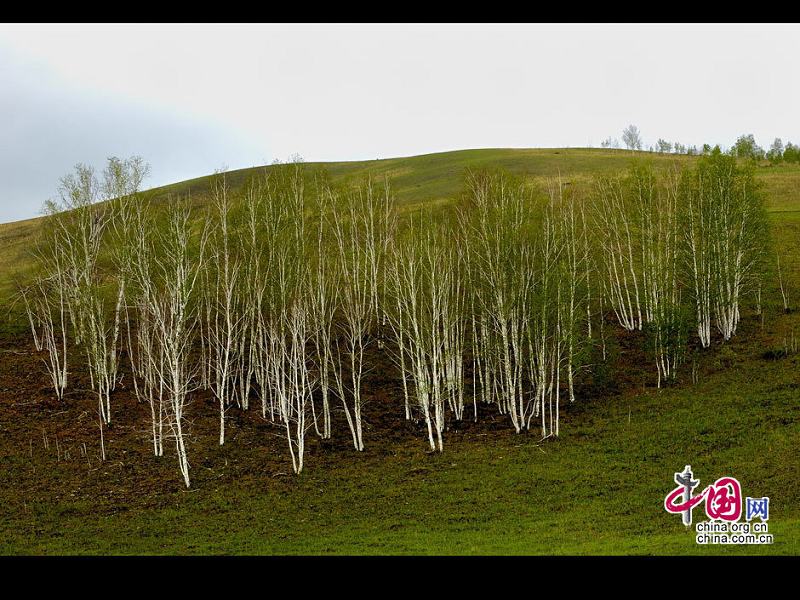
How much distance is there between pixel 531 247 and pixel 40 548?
27531mm

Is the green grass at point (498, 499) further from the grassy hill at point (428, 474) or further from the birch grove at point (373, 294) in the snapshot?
the birch grove at point (373, 294)

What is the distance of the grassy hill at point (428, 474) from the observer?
20.1 metres

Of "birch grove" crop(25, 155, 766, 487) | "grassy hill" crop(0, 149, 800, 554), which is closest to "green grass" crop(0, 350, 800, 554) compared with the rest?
"grassy hill" crop(0, 149, 800, 554)

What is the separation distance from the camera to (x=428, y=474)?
1101 inches

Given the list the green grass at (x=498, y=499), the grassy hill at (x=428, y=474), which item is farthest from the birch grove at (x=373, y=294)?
the green grass at (x=498, y=499)

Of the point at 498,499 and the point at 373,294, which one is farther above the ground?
the point at 373,294

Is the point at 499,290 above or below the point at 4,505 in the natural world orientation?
above

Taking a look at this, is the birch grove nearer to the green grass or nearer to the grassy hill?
the grassy hill

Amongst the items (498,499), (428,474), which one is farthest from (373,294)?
(498,499)

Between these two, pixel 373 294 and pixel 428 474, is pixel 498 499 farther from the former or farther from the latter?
pixel 373 294

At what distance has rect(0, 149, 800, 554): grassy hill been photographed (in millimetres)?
20109

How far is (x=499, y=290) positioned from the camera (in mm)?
34406
